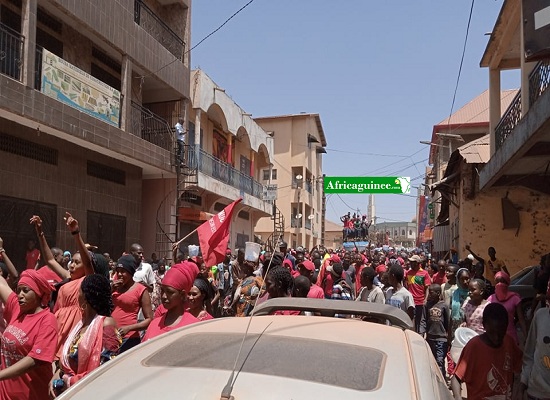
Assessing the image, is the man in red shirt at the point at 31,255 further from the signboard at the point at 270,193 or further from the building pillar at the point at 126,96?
the signboard at the point at 270,193

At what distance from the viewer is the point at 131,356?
2.17m

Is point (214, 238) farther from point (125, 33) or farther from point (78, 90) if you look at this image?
point (125, 33)

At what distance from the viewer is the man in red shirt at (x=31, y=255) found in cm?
1052

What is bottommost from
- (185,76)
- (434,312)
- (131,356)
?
(434,312)

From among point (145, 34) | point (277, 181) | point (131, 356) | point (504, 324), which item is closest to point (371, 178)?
point (277, 181)

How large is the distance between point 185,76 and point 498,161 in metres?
10.4

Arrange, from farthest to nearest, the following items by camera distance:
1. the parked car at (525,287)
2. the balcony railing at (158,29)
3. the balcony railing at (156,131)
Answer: the balcony railing at (156,131)
the balcony railing at (158,29)
the parked car at (525,287)

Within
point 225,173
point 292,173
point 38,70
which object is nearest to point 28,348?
point 38,70

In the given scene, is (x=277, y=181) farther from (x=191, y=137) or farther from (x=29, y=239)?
(x=29, y=239)

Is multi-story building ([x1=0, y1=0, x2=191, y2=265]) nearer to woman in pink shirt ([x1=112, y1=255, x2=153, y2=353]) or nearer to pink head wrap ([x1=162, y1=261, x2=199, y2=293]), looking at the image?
woman in pink shirt ([x1=112, y1=255, x2=153, y2=353])

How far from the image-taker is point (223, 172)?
66.9 ft

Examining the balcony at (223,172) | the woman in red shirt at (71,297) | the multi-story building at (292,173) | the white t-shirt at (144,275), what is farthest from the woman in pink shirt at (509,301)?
the multi-story building at (292,173)

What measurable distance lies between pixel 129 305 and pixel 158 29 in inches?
508

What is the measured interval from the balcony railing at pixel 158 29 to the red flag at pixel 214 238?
8.24 metres
